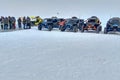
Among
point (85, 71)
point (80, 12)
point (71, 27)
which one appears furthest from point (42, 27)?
point (85, 71)

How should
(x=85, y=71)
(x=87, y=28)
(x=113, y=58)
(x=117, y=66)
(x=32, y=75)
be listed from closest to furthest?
(x=32, y=75) → (x=85, y=71) → (x=117, y=66) → (x=113, y=58) → (x=87, y=28)

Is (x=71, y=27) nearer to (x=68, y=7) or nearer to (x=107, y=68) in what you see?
(x=68, y=7)

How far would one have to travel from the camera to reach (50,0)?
25.2 m

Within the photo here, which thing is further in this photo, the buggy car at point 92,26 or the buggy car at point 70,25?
the buggy car at point 70,25

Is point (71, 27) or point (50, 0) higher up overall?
point (50, 0)

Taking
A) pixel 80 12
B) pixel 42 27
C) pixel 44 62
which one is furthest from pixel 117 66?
pixel 80 12

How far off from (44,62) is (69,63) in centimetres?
40

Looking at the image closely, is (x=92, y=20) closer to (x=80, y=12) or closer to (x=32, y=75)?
(x=80, y=12)

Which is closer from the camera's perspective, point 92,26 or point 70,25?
point 92,26

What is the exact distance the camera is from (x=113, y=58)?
577 cm

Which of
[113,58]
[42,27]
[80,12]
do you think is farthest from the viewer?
[80,12]

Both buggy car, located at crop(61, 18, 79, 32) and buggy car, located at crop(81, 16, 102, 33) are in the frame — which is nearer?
buggy car, located at crop(81, 16, 102, 33)

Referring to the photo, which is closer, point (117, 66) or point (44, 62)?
point (117, 66)

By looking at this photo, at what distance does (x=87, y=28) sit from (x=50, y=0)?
9743 mm
